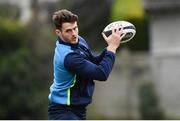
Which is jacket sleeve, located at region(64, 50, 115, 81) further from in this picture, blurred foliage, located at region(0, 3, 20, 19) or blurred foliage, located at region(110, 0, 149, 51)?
blurred foliage, located at region(110, 0, 149, 51)

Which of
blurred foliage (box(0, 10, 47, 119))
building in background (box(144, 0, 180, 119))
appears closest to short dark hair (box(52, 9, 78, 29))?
blurred foliage (box(0, 10, 47, 119))

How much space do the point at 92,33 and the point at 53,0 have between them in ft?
9.05

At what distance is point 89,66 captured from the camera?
738cm

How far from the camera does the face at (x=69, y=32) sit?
7.38 metres

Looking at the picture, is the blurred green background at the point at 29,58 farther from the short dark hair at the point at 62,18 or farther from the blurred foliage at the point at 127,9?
the short dark hair at the point at 62,18

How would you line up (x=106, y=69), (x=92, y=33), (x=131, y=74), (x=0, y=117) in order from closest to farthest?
1. (x=106, y=69)
2. (x=0, y=117)
3. (x=131, y=74)
4. (x=92, y=33)

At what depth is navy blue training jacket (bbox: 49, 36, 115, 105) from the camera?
7367 mm

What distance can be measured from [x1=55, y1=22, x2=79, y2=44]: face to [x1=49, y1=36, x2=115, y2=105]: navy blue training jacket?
5cm

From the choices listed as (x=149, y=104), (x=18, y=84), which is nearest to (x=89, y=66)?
(x=18, y=84)

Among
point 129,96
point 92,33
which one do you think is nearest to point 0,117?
point 129,96

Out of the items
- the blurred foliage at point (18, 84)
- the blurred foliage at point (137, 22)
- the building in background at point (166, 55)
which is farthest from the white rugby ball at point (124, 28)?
the blurred foliage at point (137, 22)

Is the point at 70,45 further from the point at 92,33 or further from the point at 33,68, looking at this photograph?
the point at 92,33

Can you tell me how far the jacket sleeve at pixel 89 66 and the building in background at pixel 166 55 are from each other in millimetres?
18728

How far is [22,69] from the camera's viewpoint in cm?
2433
